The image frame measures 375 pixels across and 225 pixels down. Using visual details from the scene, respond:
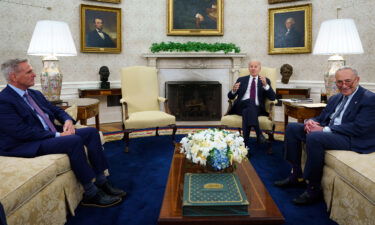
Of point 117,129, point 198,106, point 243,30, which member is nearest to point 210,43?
point 243,30

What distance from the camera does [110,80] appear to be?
6.77 metres

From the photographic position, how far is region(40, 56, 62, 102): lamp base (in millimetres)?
3977

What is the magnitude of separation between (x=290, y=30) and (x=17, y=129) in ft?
18.5

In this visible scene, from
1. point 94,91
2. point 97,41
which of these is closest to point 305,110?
point 94,91

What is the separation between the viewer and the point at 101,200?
2.76 m

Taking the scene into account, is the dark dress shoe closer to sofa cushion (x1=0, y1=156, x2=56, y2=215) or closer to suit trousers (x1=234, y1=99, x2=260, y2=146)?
sofa cushion (x1=0, y1=156, x2=56, y2=215)

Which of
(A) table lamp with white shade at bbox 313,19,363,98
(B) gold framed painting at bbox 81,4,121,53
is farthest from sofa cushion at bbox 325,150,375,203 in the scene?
(B) gold framed painting at bbox 81,4,121,53

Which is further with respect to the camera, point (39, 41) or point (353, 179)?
point (39, 41)

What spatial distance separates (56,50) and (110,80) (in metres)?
2.92

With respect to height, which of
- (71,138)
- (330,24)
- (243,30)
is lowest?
(71,138)

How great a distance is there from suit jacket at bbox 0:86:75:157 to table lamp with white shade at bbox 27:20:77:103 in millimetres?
1324

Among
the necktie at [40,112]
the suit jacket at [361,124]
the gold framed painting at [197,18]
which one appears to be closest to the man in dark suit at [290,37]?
the gold framed painting at [197,18]

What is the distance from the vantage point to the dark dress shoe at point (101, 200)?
2.76m

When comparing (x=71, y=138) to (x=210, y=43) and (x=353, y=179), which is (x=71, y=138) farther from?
(x=210, y=43)
